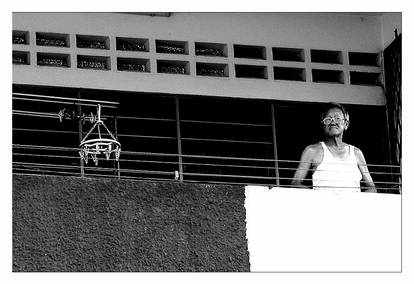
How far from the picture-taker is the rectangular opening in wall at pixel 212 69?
1492 centimetres

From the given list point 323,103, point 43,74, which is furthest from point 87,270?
point 323,103

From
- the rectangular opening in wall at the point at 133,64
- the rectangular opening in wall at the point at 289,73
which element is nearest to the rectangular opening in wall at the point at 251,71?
the rectangular opening in wall at the point at 289,73

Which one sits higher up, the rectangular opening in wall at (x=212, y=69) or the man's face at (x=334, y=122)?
the rectangular opening in wall at (x=212, y=69)

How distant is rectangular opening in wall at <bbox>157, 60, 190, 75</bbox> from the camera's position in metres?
14.8

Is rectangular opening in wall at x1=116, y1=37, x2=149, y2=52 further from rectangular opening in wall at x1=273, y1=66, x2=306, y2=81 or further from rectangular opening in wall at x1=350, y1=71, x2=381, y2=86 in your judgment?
rectangular opening in wall at x1=350, y1=71, x2=381, y2=86

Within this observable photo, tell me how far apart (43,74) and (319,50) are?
2.76 metres

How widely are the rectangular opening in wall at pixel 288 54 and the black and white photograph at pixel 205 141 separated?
19 mm

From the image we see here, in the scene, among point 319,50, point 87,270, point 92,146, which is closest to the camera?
point 87,270

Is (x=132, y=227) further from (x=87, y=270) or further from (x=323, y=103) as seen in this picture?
(x=323, y=103)

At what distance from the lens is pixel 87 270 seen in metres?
12.1

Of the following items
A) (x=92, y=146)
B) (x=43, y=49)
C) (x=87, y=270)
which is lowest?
(x=87, y=270)

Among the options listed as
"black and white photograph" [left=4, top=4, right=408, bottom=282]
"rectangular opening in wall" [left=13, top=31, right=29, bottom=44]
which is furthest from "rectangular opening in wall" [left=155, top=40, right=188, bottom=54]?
"rectangular opening in wall" [left=13, top=31, right=29, bottom=44]

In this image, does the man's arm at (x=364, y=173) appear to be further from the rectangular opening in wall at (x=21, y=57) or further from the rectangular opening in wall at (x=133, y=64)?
the rectangular opening in wall at (x=21, y=57)

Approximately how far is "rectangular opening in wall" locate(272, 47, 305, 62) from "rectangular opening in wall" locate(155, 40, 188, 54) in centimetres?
88
